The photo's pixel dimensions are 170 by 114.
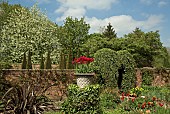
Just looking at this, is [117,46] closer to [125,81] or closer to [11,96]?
[125,81]

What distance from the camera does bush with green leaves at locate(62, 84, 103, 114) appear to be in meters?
7.61

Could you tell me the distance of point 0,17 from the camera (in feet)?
97.9

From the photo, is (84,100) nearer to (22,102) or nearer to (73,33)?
(22,102)

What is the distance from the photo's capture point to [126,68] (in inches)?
560

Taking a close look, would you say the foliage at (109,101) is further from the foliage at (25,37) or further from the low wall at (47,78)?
the foliage at (25,37)

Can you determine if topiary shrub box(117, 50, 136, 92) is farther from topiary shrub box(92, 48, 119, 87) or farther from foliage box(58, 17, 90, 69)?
foliage box(58, 17, 90, 69)

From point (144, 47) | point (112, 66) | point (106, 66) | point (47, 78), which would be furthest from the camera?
point (144, 47)

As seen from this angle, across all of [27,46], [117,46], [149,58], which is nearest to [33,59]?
[27,46]

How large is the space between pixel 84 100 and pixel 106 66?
6147 mm

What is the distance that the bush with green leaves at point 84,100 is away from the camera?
761 cm

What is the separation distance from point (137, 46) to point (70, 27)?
37.2ft

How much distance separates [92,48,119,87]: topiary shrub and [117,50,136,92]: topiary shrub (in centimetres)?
43

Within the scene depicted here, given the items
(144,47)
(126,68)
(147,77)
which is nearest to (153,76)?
(147,77)

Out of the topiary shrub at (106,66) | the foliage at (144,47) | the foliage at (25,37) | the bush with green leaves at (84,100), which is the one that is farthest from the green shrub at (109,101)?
the foliage at (144,47)
